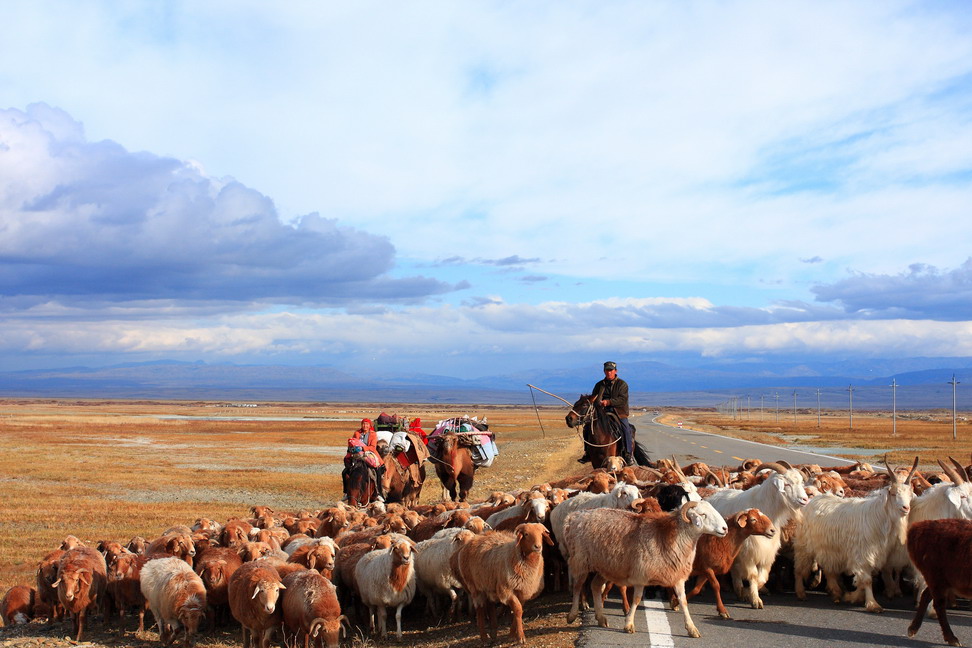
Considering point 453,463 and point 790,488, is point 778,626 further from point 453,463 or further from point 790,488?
point 453,463

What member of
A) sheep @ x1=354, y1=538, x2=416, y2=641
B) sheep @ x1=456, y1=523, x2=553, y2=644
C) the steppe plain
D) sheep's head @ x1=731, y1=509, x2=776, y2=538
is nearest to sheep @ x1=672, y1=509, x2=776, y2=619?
sheep's head @ x1=731, y1=509, x2=776, y2=538

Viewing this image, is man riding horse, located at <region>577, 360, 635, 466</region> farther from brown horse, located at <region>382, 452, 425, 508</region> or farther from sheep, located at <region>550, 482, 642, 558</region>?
sheep, located at <region>550, 482, 642, 558</region>

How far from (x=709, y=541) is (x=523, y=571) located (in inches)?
81.6

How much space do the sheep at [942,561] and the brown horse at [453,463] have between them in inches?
552

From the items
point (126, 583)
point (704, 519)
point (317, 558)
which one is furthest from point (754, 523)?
point (126, 583)

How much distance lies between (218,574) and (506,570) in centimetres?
382

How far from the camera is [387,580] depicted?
31.5ft

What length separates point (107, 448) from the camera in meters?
53.9

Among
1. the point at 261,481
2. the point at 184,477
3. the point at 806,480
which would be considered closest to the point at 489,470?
the point at 261,481

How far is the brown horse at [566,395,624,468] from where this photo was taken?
1759 cm

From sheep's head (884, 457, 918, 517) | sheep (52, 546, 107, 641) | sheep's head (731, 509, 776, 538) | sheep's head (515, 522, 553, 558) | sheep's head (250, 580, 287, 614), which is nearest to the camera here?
sheep's head (515, 522, 553, 558)

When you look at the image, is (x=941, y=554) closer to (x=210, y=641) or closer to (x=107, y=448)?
(x=210, y=641)

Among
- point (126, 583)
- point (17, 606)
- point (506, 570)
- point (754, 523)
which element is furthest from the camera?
point (17, 606)

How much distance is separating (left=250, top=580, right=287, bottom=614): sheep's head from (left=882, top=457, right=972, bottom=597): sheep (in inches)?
262
